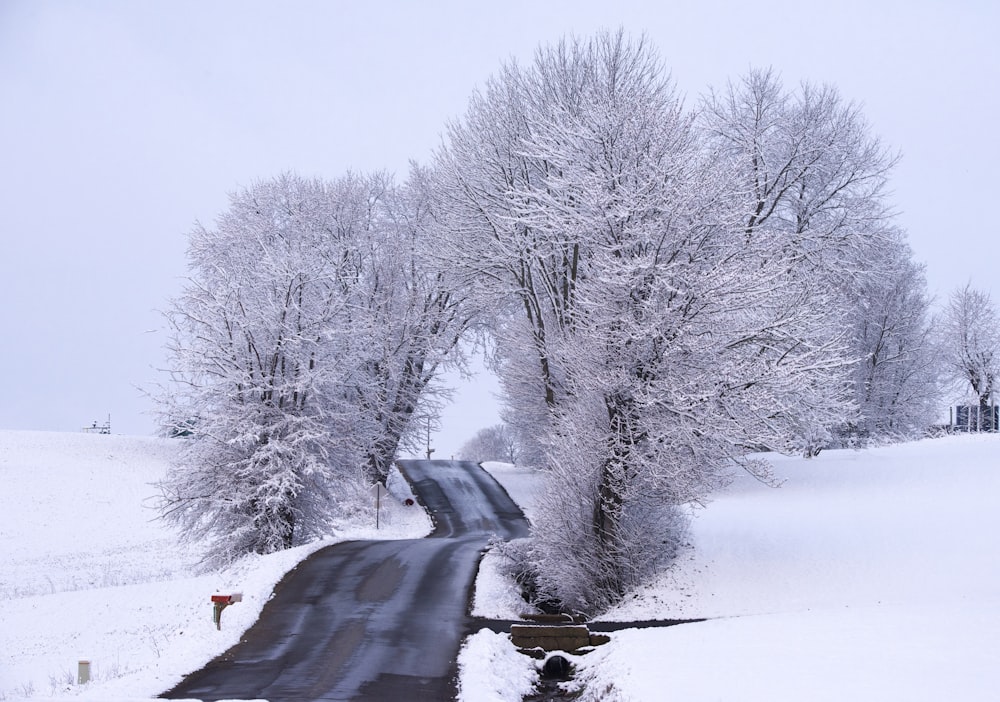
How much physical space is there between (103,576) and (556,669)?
19918 mm

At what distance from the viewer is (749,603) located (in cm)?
2056

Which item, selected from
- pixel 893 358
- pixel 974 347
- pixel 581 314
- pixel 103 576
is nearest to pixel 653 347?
pixel 581 314

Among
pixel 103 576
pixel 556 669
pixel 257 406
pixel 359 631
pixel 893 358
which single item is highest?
pixel 893 358

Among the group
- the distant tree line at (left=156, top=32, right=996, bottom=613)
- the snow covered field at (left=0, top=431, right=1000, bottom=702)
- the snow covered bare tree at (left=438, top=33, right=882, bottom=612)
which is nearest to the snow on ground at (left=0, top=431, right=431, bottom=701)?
the snow covered field at (left=0, top=431, right=1000, bottom=702)

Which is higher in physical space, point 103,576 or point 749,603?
point 749,603

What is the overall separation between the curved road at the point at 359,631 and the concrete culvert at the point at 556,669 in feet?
5.57

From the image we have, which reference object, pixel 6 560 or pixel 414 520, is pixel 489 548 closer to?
pixel 414 520

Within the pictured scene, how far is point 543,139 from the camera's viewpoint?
28469mm

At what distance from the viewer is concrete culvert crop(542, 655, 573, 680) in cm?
1711

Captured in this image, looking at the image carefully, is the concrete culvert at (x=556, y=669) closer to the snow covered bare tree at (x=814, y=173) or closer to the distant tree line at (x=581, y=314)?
the distant tree line at (x=581, y=314)

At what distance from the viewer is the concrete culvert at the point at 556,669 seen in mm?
17109

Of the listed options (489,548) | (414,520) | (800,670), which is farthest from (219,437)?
(800,670)

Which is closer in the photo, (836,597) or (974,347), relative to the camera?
(836,597)

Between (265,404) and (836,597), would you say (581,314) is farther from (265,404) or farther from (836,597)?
(265,404)
